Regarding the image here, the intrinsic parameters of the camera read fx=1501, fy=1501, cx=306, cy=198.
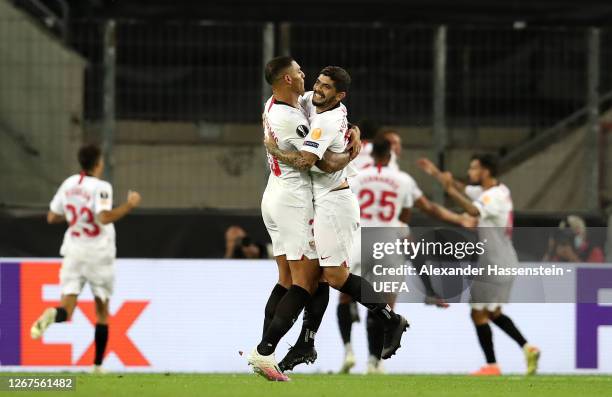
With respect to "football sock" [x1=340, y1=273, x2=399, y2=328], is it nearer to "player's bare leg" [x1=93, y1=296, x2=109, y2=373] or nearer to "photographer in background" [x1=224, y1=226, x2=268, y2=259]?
"player's bare leg" [x1=93, y1=296, x2=109, y2=373]

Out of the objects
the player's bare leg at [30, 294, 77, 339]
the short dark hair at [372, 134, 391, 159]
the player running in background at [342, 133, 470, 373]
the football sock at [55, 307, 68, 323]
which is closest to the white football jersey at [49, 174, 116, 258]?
the player's bare leg at [30, 294, 77, 339]

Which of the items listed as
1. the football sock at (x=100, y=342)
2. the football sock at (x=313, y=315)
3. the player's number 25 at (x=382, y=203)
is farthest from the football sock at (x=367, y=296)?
the football sock at (x=100, y=342)

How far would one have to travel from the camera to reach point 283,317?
32.4 feet

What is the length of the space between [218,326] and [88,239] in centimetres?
158

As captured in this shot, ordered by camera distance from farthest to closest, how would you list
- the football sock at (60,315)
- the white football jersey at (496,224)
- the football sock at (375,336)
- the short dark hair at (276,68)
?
1. the white football jersey at (496,224)
2. the football sock at (60,315)
3. the football sock at (375,336)
4. the short dark hair at (276,68)

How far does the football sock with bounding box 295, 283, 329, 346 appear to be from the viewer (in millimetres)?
10086

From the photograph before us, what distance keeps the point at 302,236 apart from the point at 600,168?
6.21 metres

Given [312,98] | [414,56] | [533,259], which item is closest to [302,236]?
[312,98]

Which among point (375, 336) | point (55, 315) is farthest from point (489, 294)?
point (55, 315)

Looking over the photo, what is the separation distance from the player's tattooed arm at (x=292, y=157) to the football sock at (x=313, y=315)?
93 centimetres

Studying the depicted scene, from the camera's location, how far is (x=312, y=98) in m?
9.95

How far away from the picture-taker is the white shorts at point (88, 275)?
44.1 feet

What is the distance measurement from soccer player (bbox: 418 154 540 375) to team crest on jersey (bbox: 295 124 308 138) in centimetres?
356

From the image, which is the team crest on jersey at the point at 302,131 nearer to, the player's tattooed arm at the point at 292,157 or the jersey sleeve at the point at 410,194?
the player's tattooed arm at the point at 292,157
